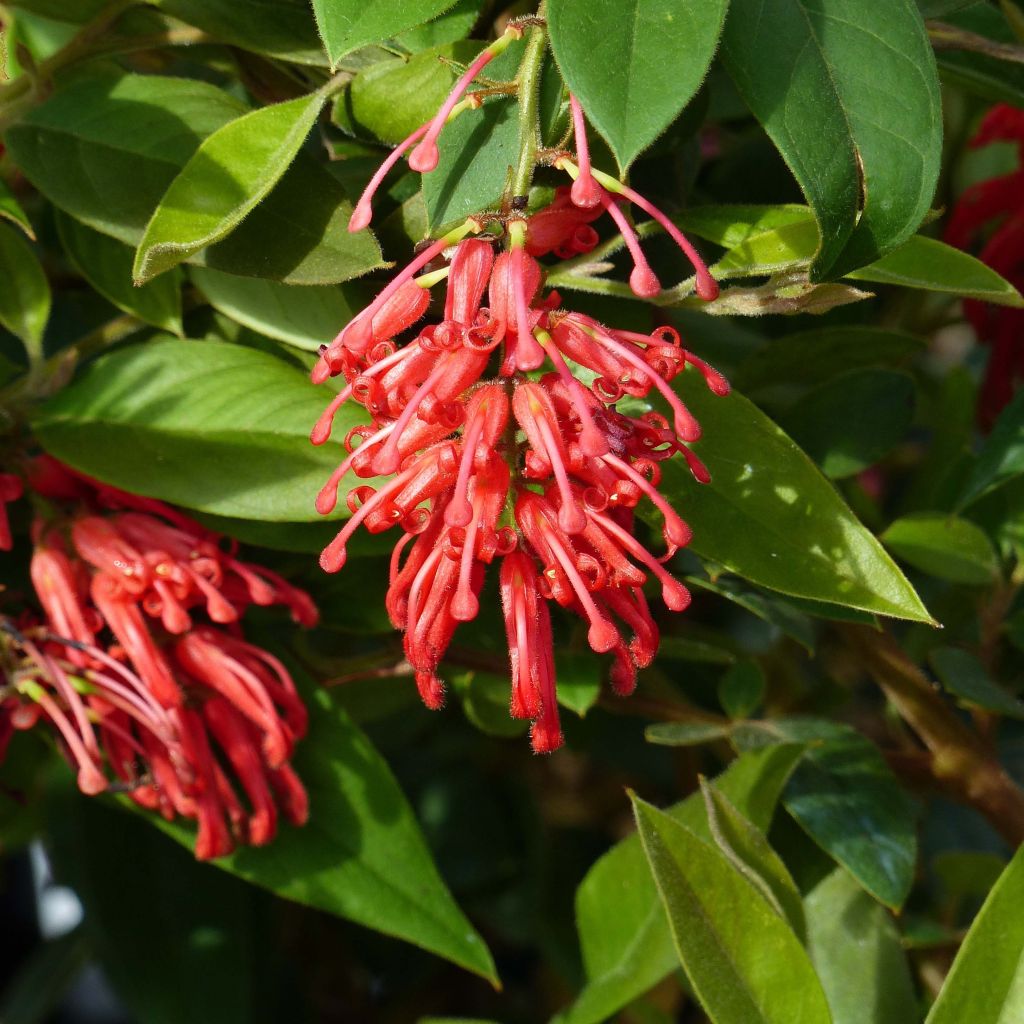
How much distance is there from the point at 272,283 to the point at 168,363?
0.24 ft

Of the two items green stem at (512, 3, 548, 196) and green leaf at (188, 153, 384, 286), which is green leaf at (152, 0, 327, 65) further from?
green stem at (512, 3, 548, 196)

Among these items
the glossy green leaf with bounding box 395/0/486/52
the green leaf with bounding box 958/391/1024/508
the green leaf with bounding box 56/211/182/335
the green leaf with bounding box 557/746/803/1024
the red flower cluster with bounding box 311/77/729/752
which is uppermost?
the glossy green leaf with bounding box 395/0/486/52

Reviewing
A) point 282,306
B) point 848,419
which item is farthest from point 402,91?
point 848,419

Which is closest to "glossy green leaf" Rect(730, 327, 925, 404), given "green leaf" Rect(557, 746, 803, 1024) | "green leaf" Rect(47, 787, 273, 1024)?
"green leaf" Rect(557, 746, 803, 1024)

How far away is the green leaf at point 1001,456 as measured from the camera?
0.85 metres

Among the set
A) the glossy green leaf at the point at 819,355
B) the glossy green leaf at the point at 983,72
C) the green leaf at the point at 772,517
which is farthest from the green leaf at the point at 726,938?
A: the glossy green leaf at the point at 983,72

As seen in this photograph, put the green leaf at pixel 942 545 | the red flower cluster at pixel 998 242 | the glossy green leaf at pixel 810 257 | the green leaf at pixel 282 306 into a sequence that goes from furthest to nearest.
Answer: the red flower cluster at pixel 998 242 → the green leaf at pixel 942 545 → the green leaf at pixel 282 306 → the glossy green leaf at pixel 810 257

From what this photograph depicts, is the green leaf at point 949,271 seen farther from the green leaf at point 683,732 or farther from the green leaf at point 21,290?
the green leaf at point 21,290

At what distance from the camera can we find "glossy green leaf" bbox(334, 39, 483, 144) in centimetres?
64

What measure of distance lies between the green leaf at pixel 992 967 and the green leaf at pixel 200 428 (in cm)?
38

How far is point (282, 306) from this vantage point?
2.43 ft

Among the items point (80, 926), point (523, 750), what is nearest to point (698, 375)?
point (523, 750)

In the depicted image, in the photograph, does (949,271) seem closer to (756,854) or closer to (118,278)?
(756,854)

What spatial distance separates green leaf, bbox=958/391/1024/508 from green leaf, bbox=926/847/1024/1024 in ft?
0.89
